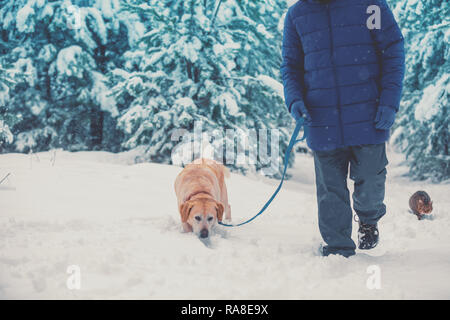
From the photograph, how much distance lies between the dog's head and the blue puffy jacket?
122 cm

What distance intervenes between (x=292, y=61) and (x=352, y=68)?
47cm

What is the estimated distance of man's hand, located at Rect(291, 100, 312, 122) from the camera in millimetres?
2400

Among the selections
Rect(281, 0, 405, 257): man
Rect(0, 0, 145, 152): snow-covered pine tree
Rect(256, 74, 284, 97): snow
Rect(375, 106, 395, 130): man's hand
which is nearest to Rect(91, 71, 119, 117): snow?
Rect(0, 0, 145, 152): snow-covered pine tree

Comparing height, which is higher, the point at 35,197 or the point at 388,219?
the point at 35,197

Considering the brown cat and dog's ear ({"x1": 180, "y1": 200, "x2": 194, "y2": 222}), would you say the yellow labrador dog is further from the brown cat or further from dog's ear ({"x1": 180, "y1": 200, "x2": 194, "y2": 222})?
the brown cat

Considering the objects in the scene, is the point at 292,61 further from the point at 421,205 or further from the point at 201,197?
the point at 421,205

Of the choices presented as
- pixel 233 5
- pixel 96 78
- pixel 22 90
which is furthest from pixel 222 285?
pixel 22 90

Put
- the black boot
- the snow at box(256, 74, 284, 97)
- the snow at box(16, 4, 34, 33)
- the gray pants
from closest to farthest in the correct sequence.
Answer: the gray pants, the black boot, the snow at box(256, 74, 284, 97), the snow at box(16, 4, 34, 33)

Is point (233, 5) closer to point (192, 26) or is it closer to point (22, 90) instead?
point (192, 26)

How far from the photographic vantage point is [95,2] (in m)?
9.72

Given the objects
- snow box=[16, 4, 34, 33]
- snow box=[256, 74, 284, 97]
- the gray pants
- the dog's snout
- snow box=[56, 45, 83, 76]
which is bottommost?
the dog's snout

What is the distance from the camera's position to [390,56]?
2299 mm
